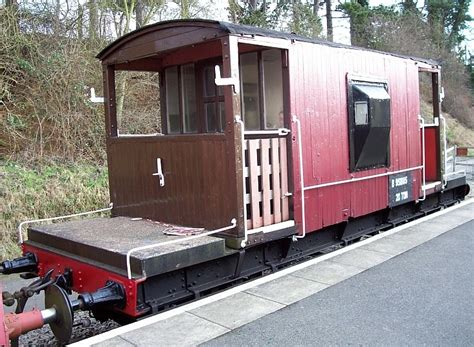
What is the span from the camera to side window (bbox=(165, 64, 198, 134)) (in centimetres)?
642

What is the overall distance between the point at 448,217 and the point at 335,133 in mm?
3254

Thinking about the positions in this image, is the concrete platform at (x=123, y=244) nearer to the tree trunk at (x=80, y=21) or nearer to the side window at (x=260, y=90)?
the side window at (x=260, y=90)

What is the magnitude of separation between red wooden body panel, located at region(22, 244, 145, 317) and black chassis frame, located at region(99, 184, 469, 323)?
0.18 m

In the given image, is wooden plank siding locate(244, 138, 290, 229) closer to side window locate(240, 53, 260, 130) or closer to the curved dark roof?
side window locate(240, 53, 260, 130)

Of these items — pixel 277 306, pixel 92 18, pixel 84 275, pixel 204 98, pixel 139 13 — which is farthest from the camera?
pixel 139 13

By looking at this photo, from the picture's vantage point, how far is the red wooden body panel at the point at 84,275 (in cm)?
394

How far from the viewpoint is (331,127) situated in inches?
237

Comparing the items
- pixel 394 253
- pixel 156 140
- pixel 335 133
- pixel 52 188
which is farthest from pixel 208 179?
pixel 52 188

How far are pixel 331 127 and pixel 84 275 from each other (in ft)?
10.9

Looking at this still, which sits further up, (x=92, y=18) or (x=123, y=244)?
(x=92, y=18)

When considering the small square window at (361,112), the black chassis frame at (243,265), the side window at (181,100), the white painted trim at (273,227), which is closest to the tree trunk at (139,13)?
the side window at (181,100)

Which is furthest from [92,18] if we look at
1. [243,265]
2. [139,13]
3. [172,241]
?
[172,241]

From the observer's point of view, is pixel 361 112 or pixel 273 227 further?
pixel 361 112

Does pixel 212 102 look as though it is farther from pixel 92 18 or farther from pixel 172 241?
pixel 92 18
